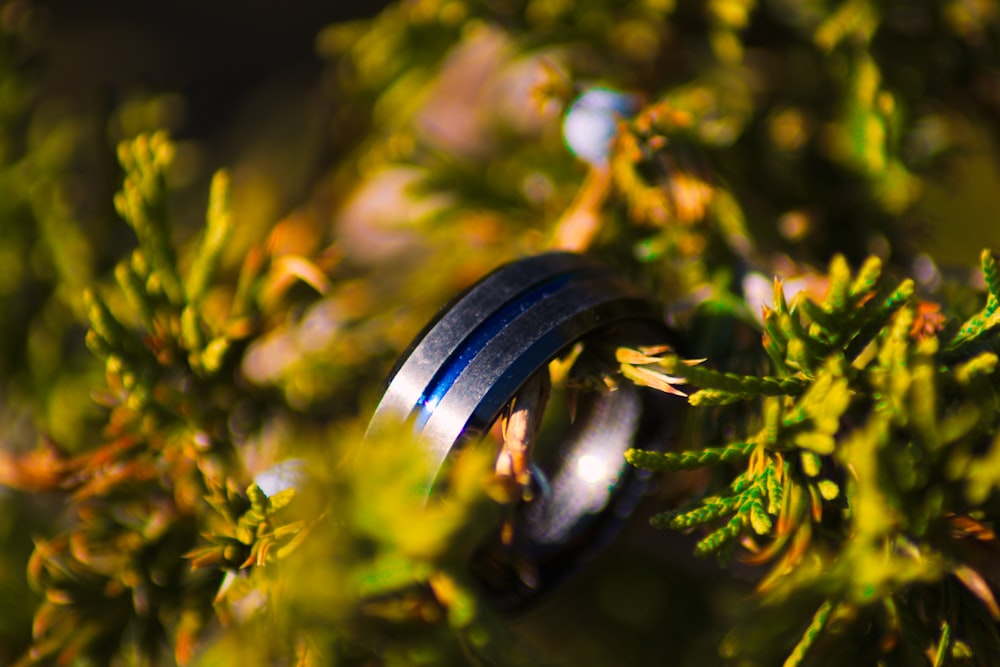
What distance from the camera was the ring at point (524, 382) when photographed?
0.65m

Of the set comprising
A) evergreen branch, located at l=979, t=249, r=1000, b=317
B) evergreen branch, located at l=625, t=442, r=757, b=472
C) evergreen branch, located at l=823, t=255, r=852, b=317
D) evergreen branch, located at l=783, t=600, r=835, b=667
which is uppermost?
evergreen branch, located at l=823, t=255, r=852, b=317

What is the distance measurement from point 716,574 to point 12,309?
3.87ft

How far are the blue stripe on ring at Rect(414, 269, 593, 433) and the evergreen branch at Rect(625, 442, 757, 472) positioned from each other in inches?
6.1

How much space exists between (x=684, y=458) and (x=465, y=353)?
206 mm

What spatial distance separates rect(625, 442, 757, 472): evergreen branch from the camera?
625 millimetres

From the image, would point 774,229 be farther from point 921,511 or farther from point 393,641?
point 393,641

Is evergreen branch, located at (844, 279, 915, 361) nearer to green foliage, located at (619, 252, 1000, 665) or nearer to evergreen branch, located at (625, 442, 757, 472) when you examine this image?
green foliage, located at (619, 252, 1000, 665)

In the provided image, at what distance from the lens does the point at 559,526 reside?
0.80 meters

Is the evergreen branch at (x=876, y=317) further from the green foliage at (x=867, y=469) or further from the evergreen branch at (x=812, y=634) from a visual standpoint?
the evergreen branch at (x=812, y=634)

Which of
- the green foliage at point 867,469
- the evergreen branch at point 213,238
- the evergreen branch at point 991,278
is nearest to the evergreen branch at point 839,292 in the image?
the green foliage at point 867,469

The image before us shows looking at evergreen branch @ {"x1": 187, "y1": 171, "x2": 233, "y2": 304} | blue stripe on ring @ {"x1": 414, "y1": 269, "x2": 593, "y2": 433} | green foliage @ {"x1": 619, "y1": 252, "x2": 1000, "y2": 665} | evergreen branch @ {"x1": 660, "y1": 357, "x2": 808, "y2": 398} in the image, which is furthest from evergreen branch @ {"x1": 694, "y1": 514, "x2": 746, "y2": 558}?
evergreen branch @ {"x1": 187, "y1": 171, "x2": 233, "y2": 304}

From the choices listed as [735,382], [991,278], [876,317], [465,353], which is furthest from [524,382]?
[991,278]

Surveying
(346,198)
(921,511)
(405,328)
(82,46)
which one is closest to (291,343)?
(405,328)

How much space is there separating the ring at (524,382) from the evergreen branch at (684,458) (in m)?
0.11
